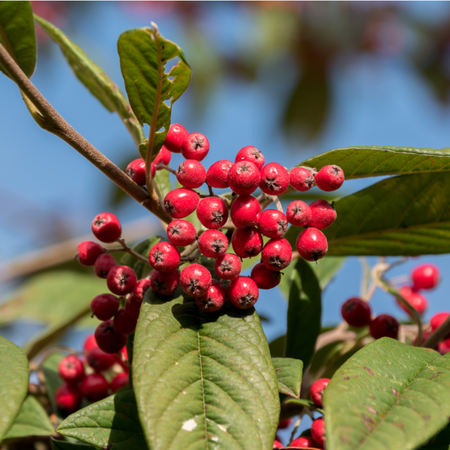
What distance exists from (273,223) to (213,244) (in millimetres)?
185

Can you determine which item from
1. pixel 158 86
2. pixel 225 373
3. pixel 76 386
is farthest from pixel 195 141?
pixel 76 386

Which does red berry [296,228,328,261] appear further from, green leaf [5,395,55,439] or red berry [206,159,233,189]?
green leaf [5,395,55,439]

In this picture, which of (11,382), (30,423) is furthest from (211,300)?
(30,423)

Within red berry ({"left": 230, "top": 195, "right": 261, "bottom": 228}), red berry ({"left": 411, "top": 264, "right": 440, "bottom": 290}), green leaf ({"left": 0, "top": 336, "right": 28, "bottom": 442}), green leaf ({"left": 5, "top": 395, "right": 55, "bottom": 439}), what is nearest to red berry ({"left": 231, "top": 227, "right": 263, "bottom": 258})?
red berry ({"left": 230, "top": 195, "right": 261, "bottom": 228})

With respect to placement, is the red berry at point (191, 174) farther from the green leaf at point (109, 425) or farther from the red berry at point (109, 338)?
the green leaf at point (109, 425)

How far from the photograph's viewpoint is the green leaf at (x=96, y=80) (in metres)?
1.85

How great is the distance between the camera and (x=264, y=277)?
1395 mm

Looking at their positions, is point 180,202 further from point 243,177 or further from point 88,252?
point 88,252

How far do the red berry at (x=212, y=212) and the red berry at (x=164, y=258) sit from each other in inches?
5.2

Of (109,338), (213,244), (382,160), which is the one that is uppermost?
(382,160)

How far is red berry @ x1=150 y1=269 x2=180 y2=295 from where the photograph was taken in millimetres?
1351

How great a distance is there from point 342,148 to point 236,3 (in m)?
6.64

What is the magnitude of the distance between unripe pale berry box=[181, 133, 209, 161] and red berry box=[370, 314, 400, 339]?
3.26 feet

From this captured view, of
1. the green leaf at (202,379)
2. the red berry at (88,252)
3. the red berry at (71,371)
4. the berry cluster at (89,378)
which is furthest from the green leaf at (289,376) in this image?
the red berry at (71,371)
